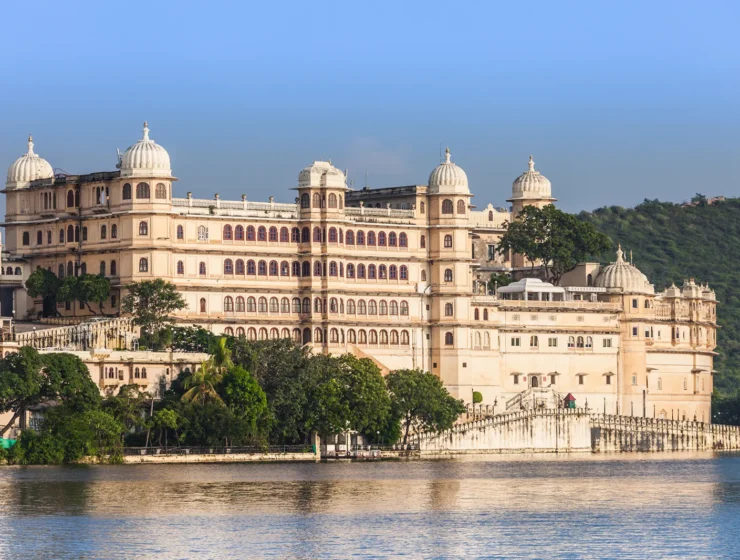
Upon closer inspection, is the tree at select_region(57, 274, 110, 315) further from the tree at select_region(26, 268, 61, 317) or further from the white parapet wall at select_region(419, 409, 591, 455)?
the white parapet wall at select_region(419, 409, 591, 455)

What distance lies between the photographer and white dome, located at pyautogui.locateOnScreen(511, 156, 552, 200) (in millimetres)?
174125

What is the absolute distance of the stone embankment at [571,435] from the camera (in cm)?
14638

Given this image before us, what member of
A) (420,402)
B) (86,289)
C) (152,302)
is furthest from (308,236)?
(86,289)

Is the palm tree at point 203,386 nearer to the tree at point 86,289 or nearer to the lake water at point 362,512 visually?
the lake water at point 362,512

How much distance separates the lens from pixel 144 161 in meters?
144

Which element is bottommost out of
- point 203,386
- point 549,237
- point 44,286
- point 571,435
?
point 571,435

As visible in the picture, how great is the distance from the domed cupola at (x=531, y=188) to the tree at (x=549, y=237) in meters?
5.95

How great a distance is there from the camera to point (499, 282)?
169625 mm

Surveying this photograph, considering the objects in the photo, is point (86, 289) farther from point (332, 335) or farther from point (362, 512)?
point (362, 512)

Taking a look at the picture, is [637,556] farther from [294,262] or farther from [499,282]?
[499,282]

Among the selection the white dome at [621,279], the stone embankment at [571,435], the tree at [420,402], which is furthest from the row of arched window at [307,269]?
the white dome at [621,279]

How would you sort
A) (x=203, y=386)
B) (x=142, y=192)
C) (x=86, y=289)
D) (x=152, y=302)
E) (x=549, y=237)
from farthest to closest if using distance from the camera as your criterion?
(x=549, y=237) < (x=142, y=192) < (x=86, y=289) < (x=152, y=302) < (x=203, y=386)

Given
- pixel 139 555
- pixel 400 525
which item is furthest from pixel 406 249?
pixel 139 555

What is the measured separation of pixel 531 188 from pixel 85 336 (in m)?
48.3
